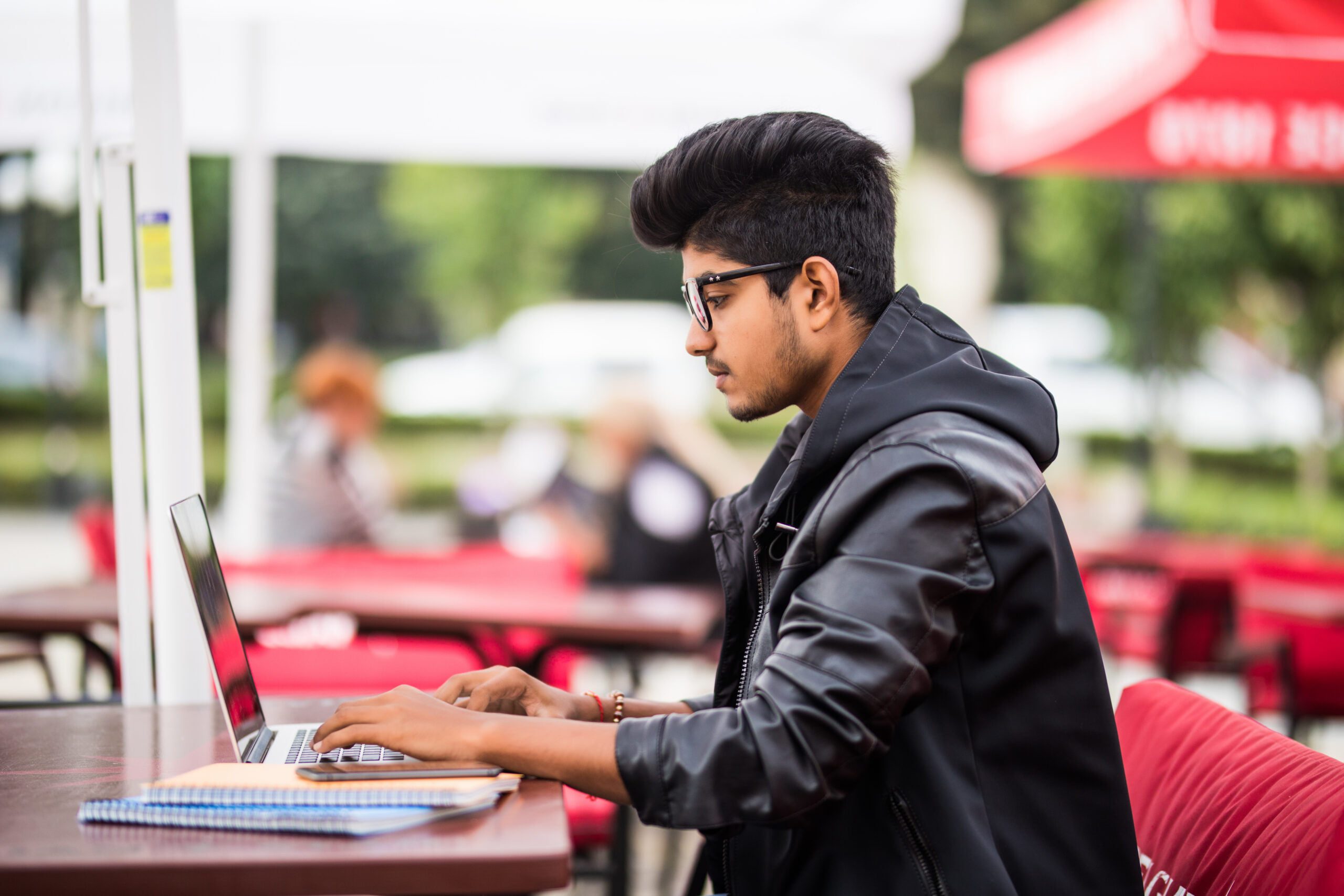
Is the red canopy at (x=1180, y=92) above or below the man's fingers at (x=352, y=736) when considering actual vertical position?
above

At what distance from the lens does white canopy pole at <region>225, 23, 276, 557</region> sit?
19.7 ft

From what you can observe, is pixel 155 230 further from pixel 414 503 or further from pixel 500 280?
pixel 500 280

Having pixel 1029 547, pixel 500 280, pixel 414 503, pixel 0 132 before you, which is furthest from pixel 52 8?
pixel 500 280

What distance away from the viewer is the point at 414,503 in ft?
65.4

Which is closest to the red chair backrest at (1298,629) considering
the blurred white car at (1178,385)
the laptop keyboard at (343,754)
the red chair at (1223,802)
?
the red chair at (1223,802)

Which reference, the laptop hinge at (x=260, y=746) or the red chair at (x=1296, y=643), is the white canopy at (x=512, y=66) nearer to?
the red chair at (x=1296, y=643)

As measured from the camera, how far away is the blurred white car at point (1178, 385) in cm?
1845

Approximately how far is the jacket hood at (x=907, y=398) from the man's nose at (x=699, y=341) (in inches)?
9.0

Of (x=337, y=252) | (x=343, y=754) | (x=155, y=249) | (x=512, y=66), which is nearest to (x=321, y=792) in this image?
(x=343, y=754)

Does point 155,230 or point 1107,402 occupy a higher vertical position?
point 155,230

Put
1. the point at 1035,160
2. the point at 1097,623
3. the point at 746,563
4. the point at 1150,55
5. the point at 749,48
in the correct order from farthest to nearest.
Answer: the point at 1097,623
the point at 1035,160
the point at 749,48
the point at 1150,55
the point at 746,563

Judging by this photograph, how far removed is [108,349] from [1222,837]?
2310 millimetres

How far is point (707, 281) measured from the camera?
1.89 m

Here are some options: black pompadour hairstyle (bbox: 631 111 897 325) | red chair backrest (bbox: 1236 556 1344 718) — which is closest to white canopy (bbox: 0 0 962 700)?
red chair backrest (bbox: 1236 556 1344 718)
